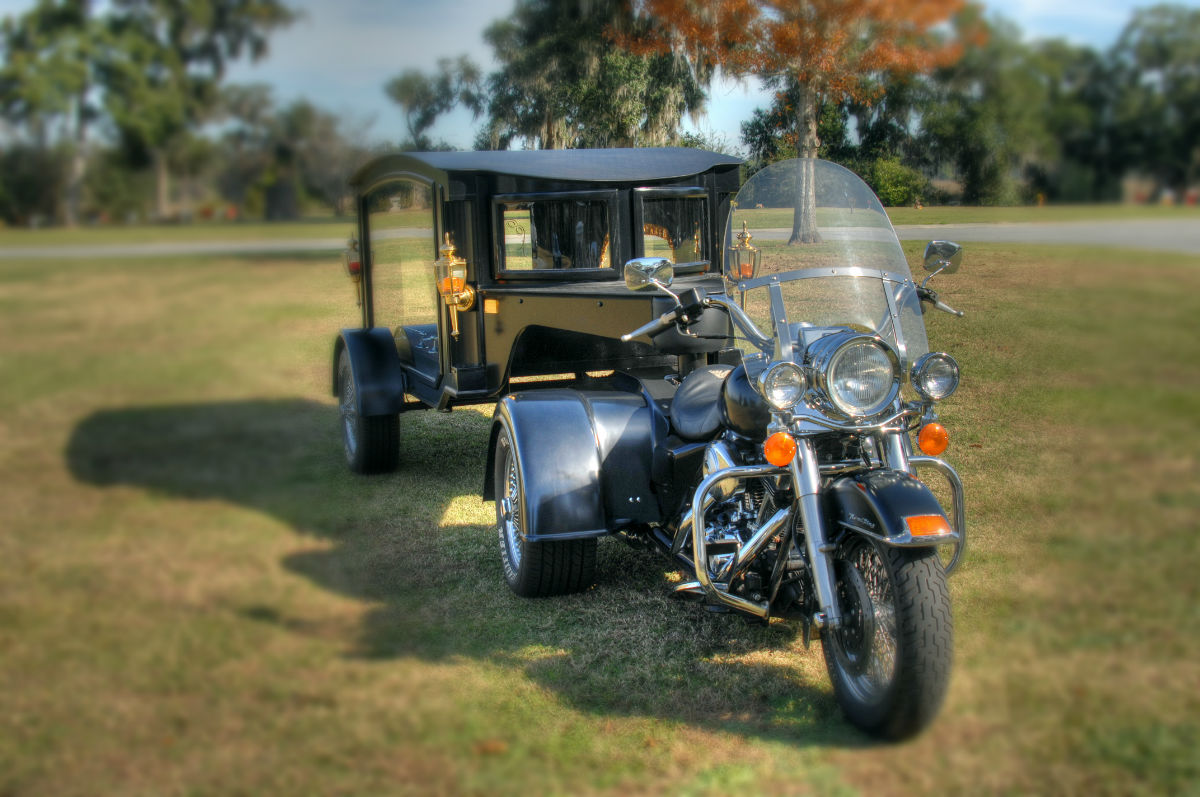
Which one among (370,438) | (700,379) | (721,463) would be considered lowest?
(370,438)

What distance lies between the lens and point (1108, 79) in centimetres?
129

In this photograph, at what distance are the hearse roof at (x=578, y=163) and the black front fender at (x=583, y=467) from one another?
117 cm

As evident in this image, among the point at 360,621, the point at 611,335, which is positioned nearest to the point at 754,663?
the point at 611,335

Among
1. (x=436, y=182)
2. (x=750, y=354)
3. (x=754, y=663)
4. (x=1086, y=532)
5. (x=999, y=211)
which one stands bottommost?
(x=754, y=663)

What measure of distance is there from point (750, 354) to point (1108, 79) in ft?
5.89

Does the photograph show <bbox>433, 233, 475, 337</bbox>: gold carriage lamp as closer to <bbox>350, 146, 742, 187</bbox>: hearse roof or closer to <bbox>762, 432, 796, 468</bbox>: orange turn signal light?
<bbox>350, 146, 742, 187</bbox>: hearse roof

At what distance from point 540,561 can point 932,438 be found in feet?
5.25

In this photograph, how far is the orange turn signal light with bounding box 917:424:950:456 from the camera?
2629mm

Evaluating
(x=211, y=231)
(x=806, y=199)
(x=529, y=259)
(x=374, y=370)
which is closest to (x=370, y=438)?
(x=374, y=370)

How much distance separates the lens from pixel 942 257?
110 inches

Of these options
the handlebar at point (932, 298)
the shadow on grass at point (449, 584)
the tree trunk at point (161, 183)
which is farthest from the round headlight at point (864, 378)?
the tree trunk at point (161, 183)

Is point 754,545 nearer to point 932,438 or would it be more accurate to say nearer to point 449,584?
point 932,438

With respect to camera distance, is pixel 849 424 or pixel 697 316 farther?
pixel 697 316

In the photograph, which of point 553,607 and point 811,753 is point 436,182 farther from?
point 811,753
